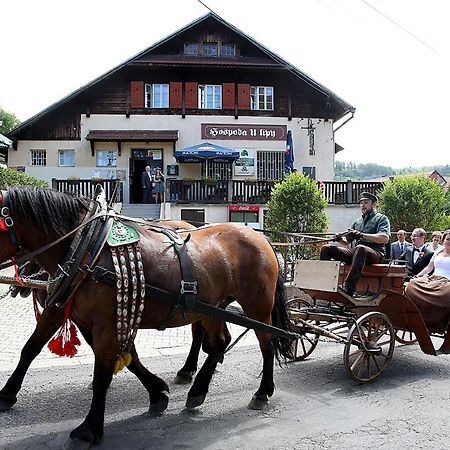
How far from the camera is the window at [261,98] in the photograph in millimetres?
26000

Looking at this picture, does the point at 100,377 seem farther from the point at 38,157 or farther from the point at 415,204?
the point at 38,157

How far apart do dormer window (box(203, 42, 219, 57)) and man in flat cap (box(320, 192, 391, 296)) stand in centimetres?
2100

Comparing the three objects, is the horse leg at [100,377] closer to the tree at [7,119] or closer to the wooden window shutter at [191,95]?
the wooden window shutter at [191,95]

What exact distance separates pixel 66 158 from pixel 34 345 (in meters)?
21.6

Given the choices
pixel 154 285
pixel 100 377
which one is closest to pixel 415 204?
pixel 154 285

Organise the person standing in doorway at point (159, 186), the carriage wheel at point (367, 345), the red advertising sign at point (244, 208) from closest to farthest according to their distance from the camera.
A: the carriage wheel at point (367, 345), the red advertising sign at point (244, 208), the person standing in doorway at point (159, 186)

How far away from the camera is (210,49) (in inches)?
1035

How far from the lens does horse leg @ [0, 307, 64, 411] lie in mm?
4711

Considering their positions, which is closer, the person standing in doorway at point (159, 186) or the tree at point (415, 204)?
the tree at point (415, 204)

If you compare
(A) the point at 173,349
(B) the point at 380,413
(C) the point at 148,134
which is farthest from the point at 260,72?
Answer: (B) the point at 380,413

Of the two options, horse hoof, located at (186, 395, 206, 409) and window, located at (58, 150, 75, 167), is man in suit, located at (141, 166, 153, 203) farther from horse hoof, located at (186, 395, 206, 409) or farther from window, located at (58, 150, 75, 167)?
horse hoof, located at (186, 395, 206, 409)

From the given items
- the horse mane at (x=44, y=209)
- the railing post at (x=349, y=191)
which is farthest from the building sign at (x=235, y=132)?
the horse mane at (x=44, y=209)

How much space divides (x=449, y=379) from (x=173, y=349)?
137 inches

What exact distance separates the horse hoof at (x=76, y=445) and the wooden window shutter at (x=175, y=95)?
74.4ft
